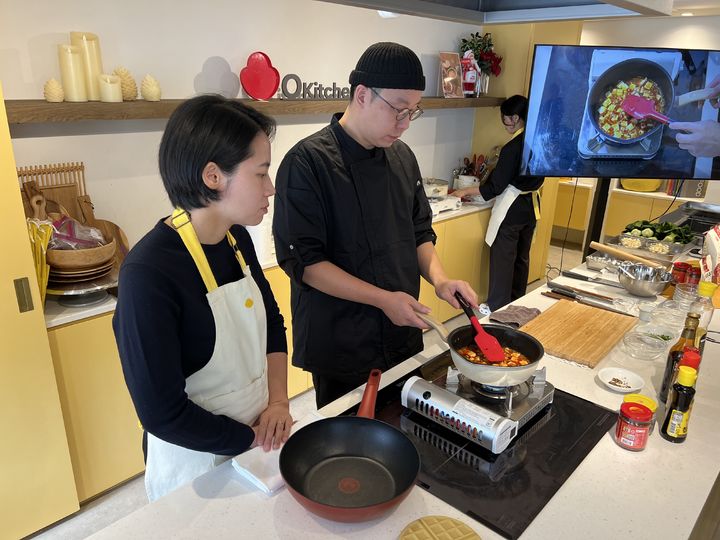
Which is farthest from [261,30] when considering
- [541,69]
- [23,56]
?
[541,69]

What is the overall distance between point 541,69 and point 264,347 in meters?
1.45

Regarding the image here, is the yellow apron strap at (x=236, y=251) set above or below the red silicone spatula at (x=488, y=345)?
above

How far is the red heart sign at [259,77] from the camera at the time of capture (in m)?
2.68

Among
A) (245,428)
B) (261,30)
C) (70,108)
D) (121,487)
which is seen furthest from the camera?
(261,30)

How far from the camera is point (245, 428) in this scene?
47.4 inches

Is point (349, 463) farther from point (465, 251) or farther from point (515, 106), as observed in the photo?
point (515, 106)

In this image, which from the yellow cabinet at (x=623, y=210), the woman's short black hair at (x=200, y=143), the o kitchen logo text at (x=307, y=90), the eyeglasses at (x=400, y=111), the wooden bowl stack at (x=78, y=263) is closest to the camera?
the woman's short black hair at (x=200, y=143)

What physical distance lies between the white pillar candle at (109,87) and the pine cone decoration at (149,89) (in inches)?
5.5

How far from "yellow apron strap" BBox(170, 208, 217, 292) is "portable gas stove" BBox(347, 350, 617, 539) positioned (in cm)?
53

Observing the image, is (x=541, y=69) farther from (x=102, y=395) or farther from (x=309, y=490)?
(x=102, y=395)

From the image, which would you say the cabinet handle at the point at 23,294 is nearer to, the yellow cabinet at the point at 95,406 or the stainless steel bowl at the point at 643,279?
the yellow cabinet at the point at 95,406

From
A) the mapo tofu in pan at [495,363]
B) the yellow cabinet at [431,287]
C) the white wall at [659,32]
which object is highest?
the white wall at [659,32]

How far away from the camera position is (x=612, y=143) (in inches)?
85.8

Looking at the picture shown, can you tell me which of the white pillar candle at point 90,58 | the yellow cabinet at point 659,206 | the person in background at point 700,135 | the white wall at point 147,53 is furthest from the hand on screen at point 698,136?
the yellow cabinet at point 659,206
